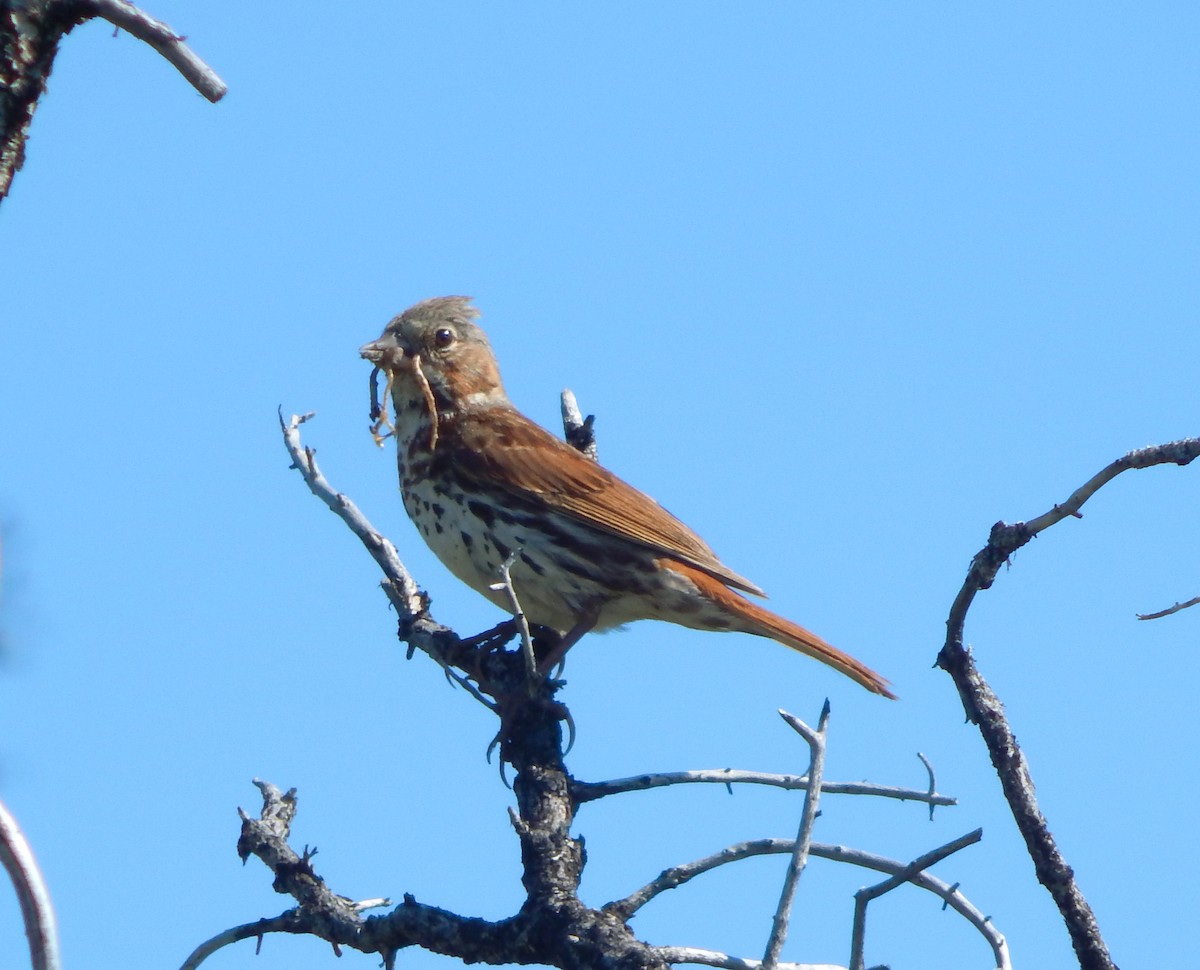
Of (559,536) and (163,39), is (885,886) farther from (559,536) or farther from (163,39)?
(559,536)

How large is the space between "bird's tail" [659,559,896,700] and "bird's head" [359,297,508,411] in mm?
1304

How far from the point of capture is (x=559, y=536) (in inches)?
243

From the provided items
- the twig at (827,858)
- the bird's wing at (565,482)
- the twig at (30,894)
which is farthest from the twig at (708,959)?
the bird's wing at (565,482)

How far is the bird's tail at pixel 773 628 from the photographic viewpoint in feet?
19.6

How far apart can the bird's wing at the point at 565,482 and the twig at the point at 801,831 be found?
3.19 m

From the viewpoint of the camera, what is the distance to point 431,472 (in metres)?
6.29

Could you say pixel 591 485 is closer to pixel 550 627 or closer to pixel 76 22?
pixel 550 627

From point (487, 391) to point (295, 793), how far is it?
10.0 ft

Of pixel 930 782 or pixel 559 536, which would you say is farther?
pixel 559 536

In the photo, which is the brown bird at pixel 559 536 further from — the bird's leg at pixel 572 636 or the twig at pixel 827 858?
the twig at pixel 827 858

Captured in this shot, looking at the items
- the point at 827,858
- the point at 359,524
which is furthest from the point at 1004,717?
the point at 359,524

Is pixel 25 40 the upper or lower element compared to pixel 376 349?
lower

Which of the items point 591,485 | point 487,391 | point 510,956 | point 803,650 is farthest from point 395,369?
point 510,956

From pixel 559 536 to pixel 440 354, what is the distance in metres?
1.18
